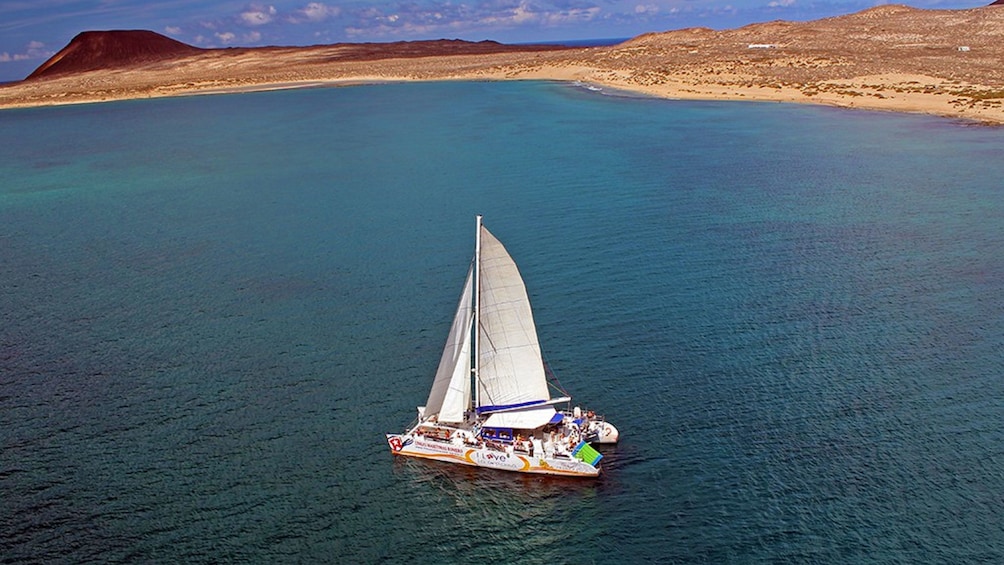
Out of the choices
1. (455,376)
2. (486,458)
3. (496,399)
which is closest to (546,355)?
(496,399)

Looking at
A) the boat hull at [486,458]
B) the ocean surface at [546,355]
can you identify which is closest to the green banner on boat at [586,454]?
the boat hull at [486,458]

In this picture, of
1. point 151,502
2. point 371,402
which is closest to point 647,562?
point 371,402

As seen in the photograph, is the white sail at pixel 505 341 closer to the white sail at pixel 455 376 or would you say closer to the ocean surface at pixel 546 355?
the white sail at pixel 455 376

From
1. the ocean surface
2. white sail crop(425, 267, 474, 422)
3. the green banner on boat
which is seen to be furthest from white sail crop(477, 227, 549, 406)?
the ocean surface

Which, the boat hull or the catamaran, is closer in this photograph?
the boat hull

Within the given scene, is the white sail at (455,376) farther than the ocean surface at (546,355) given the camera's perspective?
Yes

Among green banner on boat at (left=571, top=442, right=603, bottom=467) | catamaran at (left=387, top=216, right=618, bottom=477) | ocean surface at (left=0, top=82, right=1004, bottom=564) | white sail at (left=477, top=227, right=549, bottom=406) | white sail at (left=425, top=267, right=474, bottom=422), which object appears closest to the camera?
ocean surface at (left=0, top=82, right=1004, bottom=564)

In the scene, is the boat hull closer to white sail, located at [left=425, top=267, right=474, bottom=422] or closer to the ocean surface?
the ocean surface
